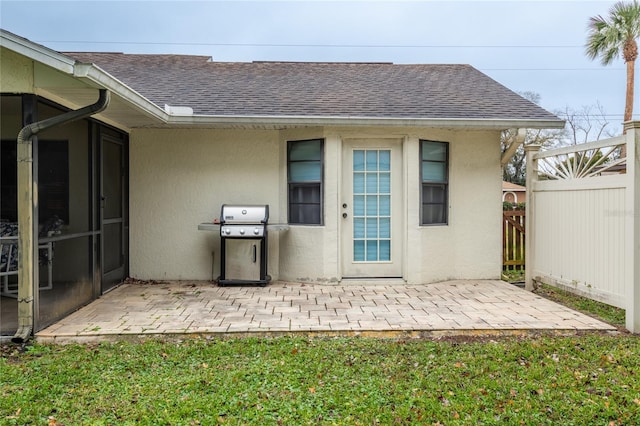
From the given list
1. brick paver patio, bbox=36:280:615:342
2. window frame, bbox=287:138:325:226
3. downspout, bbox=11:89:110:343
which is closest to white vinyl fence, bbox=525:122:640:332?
brick paver patio, bbox=36:280:615:342

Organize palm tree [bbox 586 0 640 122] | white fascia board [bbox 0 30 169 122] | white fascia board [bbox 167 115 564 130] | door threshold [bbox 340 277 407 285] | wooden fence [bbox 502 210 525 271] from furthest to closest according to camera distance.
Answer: palm tree [bbox 586 0 640 122] < wooden fence [bbox 502 210 525 271] < door threshold [bbox 340 277 407 285] < white fascia board [bbox 167 115 564 130] < white fascia board [bbox 0 30 169 122]

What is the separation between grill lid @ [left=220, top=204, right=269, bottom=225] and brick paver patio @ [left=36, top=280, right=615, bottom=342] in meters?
0.92

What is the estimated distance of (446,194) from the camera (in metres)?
6.96

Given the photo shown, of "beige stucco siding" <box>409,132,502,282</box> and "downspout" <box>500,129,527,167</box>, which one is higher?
"downspout" <box>500,129,527,167</box>

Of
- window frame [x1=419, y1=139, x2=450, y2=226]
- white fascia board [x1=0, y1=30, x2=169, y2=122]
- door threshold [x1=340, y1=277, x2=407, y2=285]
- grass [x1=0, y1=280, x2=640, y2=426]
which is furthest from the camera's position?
window frame [x1=419, y1=139, x2=450, y2=226]

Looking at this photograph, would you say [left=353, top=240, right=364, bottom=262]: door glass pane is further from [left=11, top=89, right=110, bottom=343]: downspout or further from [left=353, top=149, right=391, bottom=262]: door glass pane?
[left=11, top=89, right=110, bottom=343]: downspout

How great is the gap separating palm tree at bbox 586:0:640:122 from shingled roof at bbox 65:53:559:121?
38.4 ft

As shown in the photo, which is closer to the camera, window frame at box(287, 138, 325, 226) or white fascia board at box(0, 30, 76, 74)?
white fascia board at box(0, 30, 76, 74)

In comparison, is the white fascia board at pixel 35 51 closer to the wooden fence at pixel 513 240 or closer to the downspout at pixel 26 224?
the downspout at pixel 26 224

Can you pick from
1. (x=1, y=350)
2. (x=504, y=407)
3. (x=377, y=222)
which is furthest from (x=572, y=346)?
(x=1, y=350)

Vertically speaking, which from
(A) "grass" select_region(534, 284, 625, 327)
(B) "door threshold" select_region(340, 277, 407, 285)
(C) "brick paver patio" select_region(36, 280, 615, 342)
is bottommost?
(A) "grass" select_region(534, 284, 625, 327)

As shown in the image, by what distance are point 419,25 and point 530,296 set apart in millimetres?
31843

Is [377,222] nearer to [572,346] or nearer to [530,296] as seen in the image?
[530,296]

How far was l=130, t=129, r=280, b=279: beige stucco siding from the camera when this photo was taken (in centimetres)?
692
